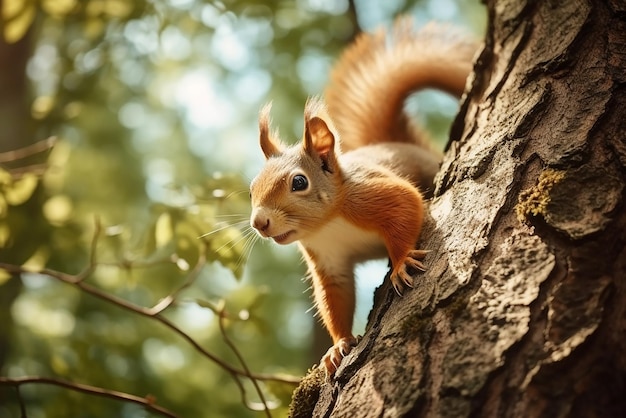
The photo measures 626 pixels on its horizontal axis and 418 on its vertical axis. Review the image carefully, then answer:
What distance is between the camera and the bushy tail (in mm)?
3209

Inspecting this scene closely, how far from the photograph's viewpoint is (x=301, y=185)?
8.46 ft

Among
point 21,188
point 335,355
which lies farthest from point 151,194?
point 335,355

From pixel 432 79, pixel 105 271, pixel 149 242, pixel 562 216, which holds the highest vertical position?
pixel 562 216

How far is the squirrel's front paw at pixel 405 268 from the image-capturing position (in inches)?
78.3

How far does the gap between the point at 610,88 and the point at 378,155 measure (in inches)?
48.8

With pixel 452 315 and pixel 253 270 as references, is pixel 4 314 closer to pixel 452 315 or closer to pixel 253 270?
pixel 253 270

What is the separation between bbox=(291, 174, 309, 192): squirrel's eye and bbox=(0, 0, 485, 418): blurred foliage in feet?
1.10

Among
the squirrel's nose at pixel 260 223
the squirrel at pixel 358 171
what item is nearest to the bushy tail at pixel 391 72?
the squirrel at pixel 358 171

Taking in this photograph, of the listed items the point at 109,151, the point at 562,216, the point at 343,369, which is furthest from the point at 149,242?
the point at 109,151

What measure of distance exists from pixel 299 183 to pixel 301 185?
0.01 metres

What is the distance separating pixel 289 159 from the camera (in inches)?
106

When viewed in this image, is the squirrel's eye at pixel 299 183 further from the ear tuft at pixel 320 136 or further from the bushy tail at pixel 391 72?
the bushy tail at pixel 391 72

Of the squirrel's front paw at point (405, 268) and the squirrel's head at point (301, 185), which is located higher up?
the squirrel's front paw at point (405, 268)

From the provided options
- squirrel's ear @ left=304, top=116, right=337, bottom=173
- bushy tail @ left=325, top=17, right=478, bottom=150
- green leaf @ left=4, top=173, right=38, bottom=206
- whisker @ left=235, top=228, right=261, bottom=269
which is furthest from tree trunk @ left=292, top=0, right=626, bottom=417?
green leaf @ left=4, top=173, right=38, bottom=206
